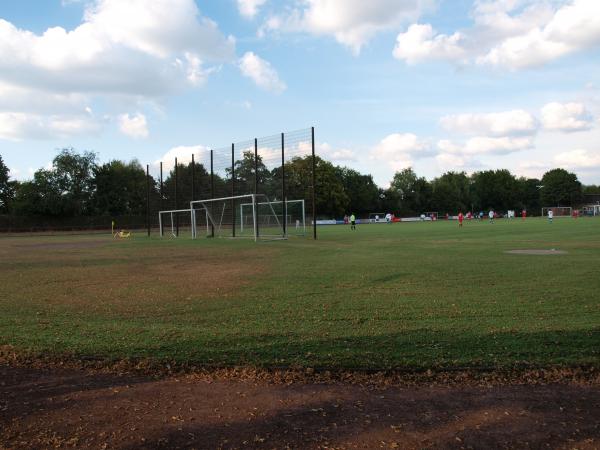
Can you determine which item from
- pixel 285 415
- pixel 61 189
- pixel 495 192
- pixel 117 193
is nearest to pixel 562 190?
pixel 495 192

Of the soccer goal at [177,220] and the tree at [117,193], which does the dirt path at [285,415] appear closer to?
the soccer goal at [177,220]

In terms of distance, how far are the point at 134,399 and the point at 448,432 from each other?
2709mm

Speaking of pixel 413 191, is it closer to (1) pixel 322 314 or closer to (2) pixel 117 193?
(2) pixel 117 193

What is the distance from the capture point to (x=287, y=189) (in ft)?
103

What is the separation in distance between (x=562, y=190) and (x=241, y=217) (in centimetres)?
12980

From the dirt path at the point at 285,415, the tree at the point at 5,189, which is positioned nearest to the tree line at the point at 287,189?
the tree at the point at 5,189

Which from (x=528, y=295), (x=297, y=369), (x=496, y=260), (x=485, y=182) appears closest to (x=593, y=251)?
(x=496, y=260)

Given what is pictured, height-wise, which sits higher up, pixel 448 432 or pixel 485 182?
pixel 485 182

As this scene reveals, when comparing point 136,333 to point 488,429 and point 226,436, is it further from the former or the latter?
point 488,429

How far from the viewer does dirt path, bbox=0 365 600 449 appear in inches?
142

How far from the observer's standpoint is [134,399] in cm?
445

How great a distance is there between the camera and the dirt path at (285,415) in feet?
11.9

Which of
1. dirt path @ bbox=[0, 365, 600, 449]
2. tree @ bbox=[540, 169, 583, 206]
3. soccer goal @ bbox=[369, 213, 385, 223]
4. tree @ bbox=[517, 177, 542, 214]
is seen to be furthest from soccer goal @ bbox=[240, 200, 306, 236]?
tree @ bbox=[540, 169, 583, 206]

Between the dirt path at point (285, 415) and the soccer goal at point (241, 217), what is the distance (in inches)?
948
